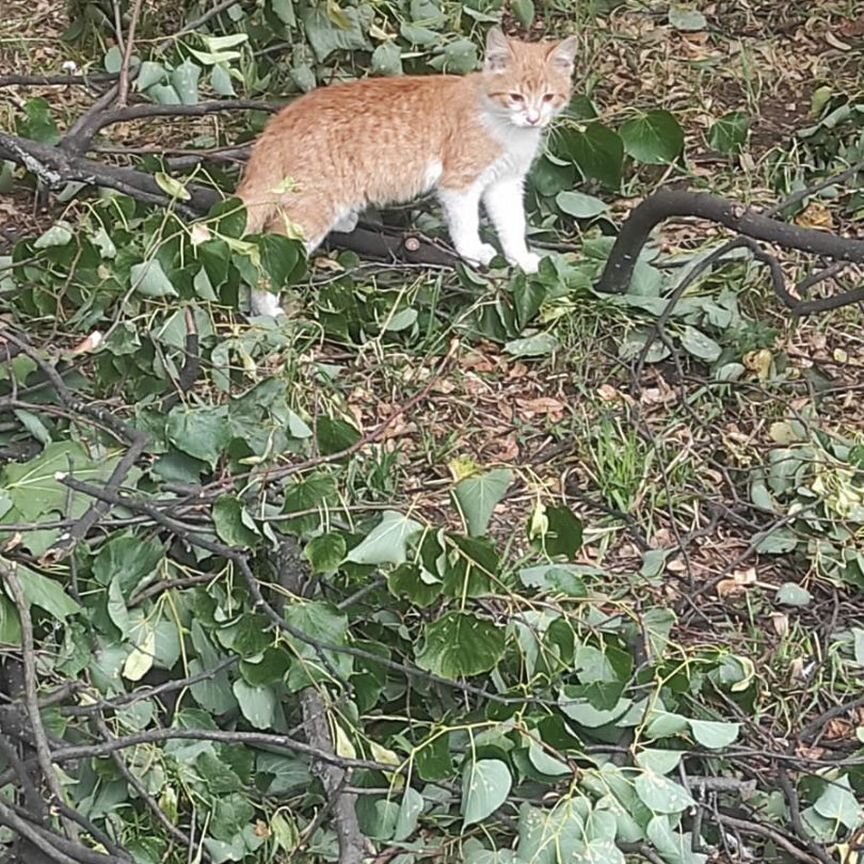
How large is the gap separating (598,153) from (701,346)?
1.89 ft

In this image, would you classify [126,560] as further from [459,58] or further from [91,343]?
[459,58]

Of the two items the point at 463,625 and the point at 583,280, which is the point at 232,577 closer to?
the point at 463,625

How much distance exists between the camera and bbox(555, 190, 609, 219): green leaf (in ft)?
11.6

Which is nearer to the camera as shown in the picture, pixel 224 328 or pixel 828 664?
pixel 828 664

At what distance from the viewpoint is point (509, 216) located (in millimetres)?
3508

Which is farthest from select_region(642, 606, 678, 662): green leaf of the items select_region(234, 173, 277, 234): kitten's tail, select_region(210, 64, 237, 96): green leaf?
select_region(210, 64, 237, 96): green leaf

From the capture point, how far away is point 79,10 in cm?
408

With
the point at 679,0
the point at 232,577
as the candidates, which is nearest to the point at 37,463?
the point at 232,577

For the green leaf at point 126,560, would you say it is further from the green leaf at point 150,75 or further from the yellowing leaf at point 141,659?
the green leaf at point 150,75

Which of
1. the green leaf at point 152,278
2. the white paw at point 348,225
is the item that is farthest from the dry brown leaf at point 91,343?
the white paw at point 348,225

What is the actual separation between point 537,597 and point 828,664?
56cm

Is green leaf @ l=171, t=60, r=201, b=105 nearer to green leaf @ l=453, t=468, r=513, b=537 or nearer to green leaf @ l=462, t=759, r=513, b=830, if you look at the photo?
green leaf @ l=453, t=468, r=513, b=537

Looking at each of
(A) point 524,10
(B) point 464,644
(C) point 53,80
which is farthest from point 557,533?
(A) point 524,10

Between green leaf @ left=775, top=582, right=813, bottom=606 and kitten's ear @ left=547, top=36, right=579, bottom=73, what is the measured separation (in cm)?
155
